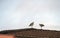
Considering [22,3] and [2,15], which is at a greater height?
[22,3]

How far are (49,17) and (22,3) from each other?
50 centimetres

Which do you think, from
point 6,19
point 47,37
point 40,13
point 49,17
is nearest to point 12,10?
point 6,19

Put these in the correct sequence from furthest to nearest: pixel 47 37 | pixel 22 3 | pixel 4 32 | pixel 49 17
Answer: pixel 22 3 → pixel 49 17 → pixel 4 32 → pixel 47 37

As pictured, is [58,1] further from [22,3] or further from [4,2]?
[4,2]

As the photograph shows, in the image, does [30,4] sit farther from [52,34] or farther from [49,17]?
[52,34]

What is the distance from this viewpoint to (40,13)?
183cm

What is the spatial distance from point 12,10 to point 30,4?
308 mm

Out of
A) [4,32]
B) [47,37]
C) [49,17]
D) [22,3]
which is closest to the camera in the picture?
[47,37]

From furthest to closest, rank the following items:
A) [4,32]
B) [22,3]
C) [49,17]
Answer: [22,3]
[49,17]
[4,32]

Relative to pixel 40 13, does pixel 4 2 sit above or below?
above

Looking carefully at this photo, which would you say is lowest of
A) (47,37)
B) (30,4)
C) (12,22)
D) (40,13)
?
(47,37)

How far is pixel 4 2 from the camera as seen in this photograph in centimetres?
195

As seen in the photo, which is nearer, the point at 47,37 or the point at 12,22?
the point at 47,37

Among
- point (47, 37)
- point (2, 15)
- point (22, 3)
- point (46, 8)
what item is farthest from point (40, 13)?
point (2, 15)
